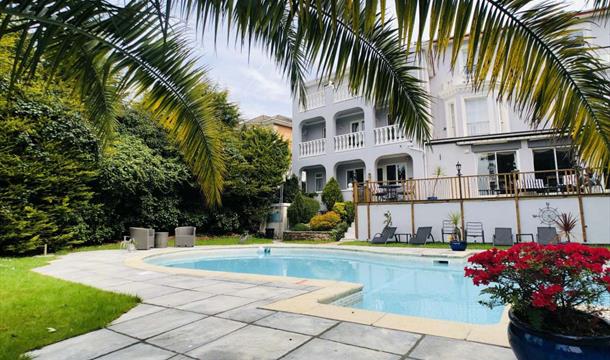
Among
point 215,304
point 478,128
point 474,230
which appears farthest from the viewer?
point 478,128

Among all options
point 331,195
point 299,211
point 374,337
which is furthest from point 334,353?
point 331,195

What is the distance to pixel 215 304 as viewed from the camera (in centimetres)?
508

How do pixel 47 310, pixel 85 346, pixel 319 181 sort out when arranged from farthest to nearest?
pixel 319 181 < pixel 47 310 < pixel 85 346

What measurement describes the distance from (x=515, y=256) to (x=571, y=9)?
6.21 feet

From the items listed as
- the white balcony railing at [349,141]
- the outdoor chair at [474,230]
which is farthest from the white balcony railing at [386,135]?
the outdoor chair at [474,230]

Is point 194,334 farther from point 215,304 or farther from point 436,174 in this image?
point 436,174

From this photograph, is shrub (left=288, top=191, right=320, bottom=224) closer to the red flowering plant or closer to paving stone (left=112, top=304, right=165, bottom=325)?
paving stone (left=112, top=304, right=165, bottom=325)

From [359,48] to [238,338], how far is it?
312 cm

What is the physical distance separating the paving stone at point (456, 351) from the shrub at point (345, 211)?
16.4 meters

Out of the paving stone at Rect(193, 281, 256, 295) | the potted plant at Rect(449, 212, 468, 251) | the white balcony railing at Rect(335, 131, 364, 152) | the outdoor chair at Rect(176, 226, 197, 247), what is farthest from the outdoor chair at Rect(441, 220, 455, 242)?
the paving stone at Rect(193, 281, 256, 295)

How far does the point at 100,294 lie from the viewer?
232 inches

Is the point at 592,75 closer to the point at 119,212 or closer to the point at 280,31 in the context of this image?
the point at 280,31

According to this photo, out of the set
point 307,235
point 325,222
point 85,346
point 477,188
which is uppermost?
point 477,188

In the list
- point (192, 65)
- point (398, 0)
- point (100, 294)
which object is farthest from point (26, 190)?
point (398, 0)
